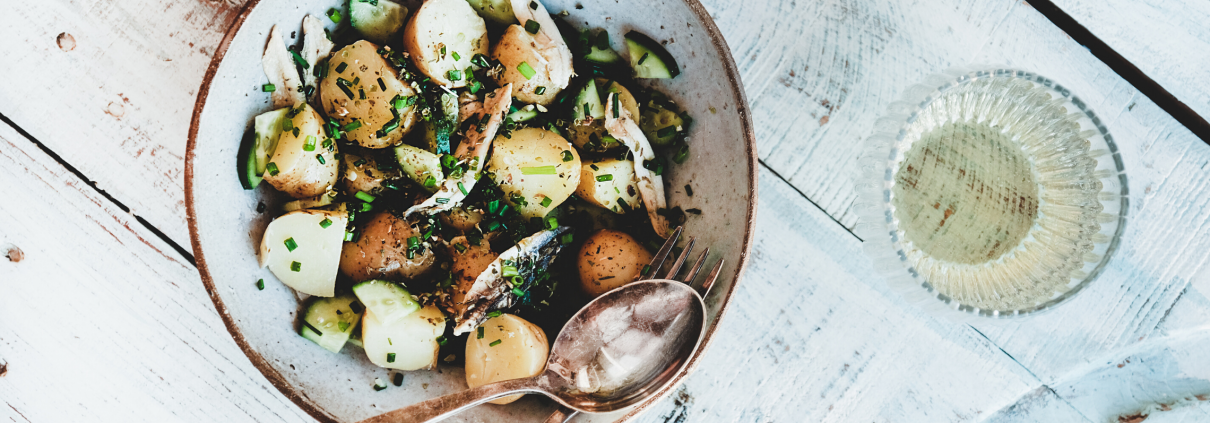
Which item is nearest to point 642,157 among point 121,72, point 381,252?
point 381,252

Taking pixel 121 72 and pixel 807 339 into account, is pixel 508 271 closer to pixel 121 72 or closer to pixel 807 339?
pixel 807 339

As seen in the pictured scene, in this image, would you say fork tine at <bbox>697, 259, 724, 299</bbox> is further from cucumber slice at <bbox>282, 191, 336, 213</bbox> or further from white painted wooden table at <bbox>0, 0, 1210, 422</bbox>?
cucumber slice at <bbox>282, 191, 336, 213</bbox>

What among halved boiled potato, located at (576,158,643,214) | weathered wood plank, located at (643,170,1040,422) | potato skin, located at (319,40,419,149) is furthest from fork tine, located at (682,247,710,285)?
potato skin, located at (319,40,419,149)

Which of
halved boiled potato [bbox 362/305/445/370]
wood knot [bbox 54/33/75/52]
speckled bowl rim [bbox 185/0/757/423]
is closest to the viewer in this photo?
speckled bowl rim [bbox 185/0/757/423]

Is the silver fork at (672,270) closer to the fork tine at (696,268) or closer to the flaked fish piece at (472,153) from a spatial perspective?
the fork tine at (696,268)

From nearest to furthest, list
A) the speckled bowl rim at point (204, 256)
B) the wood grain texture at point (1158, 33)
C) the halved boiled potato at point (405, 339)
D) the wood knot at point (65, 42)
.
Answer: the speckled bowl rim at point (204, 256) < the halved boiled potato at point (405, 339) < the wood knot at point (65, 42) < the wood grain texture at point (1158, 33)

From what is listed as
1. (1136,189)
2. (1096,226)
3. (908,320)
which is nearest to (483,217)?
(908,320)

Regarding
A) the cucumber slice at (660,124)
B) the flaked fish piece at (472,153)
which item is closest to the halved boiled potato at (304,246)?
the flaked fish piece at (472,153)
